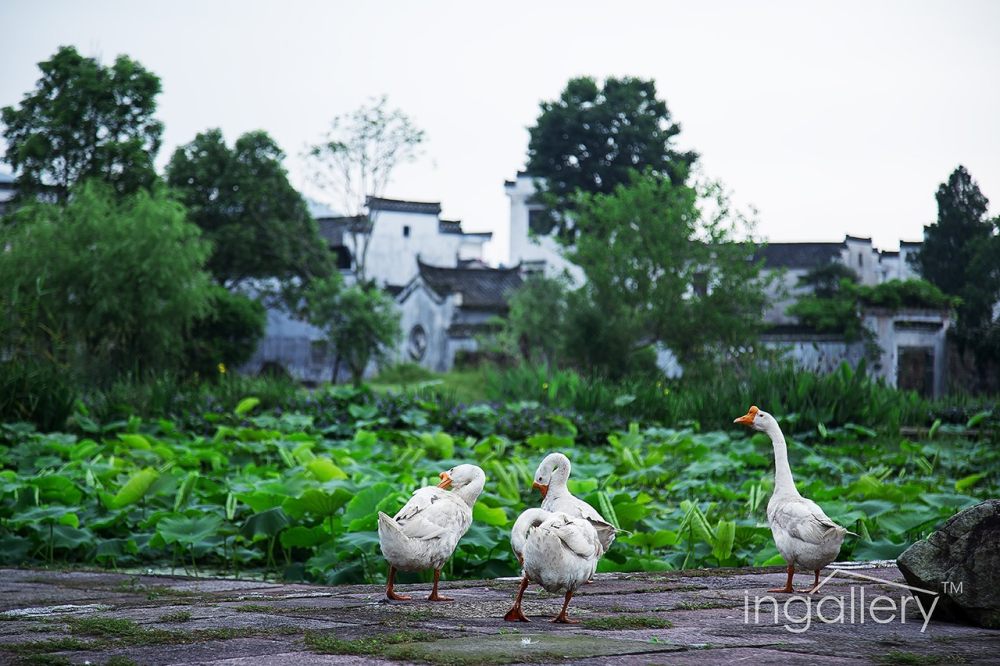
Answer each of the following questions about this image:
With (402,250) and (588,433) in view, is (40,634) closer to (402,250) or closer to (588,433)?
(588,433)

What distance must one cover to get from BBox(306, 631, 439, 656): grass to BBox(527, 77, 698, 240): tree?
2778 cm

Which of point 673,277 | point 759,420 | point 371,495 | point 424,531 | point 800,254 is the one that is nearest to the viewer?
point 424,531

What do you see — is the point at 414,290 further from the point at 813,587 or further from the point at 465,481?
the point at 813,587

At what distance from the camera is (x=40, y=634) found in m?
2.61

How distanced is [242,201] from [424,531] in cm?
2372

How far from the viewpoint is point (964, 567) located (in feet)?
9.50

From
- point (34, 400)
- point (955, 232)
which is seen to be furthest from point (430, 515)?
point (955, 232)

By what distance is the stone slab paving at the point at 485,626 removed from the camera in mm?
2342

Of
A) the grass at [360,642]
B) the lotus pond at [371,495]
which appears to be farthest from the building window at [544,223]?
the grass at [360,642]

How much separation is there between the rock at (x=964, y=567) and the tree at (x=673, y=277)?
17219 millimetres

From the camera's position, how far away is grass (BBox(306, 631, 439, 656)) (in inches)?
93.2

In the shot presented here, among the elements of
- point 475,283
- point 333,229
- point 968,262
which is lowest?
point 475,283

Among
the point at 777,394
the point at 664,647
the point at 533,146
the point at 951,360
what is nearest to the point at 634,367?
the point at 951,360

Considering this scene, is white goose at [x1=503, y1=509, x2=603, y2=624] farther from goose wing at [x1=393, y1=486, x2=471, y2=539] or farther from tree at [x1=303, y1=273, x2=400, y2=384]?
tree at [x1=303, y1=273, x2=400, y2=384]
